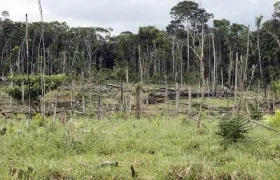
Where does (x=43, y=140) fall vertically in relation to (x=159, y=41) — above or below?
below

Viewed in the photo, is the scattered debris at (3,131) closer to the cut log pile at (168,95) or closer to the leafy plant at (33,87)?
the leafy plant at (33,87)

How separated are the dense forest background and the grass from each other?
24.0 metres

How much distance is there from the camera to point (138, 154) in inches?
257

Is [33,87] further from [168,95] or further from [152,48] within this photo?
[152,48]

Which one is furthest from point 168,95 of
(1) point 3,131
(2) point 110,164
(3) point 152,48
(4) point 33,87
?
(2) point 110,164

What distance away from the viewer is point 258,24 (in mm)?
25734

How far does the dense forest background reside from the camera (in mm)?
33312

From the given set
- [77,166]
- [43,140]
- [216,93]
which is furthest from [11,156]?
[216,93]

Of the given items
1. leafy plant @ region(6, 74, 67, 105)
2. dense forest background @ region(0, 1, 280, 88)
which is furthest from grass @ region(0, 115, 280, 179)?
dense forest background @ region(0, 1, 280, 88)

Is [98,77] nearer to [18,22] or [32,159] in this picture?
[18,22]

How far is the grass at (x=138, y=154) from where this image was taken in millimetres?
5199

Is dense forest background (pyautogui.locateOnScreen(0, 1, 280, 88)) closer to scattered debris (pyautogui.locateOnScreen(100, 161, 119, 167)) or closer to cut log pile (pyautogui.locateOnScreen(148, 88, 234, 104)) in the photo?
cut log pile (pyautogui.locateOnScreen(148, 88, 234, 104))

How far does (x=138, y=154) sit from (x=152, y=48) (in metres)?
34.6

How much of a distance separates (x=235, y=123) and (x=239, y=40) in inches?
1099
